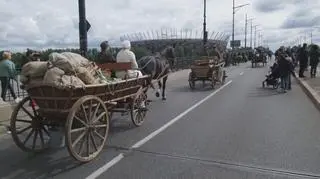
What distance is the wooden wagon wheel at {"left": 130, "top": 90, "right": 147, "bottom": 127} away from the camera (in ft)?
36.3

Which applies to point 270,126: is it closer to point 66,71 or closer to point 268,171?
point 268,171

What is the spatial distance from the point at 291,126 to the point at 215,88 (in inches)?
460

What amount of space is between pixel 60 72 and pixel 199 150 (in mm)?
2878

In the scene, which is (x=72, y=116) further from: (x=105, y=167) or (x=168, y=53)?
(x=168, y=53)

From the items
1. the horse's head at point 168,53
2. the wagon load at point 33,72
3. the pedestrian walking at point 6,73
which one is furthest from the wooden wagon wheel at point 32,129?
the horse's head at point 168,53

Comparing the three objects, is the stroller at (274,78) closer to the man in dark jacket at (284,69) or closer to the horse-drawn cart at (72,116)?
the man in dark jacket at (284,69)

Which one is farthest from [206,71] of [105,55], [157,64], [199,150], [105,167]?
[105,167]

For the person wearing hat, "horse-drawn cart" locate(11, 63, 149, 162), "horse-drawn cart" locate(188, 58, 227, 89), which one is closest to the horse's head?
"horse-drawn cart" locate(188, 58, 227, 89)

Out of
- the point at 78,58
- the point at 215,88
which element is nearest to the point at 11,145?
the point at 78,58

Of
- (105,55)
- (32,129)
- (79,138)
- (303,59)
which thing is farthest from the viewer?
(303,59)

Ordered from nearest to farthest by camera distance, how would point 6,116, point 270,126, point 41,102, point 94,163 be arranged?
point 94,163 < point 41,102 < point 270,126 < point 6,116

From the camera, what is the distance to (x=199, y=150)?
8812 mm

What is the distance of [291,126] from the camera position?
11.5 m

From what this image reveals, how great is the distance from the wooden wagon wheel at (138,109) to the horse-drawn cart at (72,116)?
4.50ft
